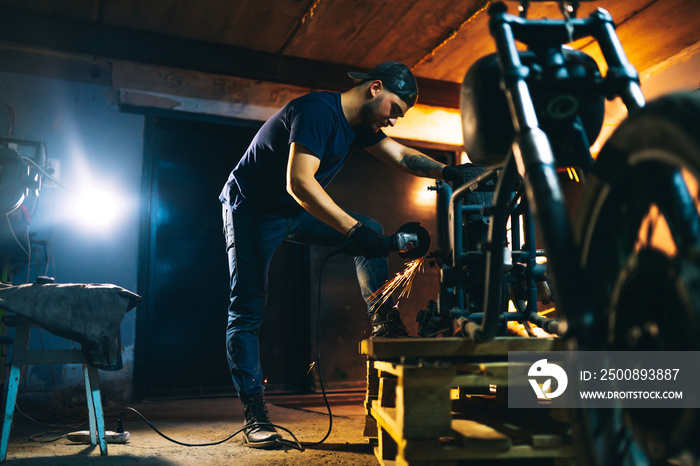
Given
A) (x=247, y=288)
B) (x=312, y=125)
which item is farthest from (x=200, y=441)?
(x=312, y=125)

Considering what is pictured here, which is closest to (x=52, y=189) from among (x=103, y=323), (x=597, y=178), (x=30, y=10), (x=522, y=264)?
(x=30, y=10)

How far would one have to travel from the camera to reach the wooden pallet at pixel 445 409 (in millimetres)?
1347

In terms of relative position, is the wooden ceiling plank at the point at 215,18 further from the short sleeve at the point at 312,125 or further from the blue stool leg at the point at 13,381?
the blue stool leg at the point at 13,381

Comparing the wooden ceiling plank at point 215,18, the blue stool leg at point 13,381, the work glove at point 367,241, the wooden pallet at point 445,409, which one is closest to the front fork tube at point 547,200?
the wooden pallet at point 445,409

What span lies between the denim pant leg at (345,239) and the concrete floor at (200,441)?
78 cm

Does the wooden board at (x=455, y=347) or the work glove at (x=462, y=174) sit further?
the work glove at (x=462, y=174)

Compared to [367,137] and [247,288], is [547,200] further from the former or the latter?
[367,137]

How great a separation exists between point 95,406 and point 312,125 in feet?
5.38

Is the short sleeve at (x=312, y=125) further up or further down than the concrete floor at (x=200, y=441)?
Answer: further up

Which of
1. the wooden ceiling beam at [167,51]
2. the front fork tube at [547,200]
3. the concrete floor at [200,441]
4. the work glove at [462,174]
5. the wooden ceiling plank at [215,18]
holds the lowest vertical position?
the concrete floor at [200,441]

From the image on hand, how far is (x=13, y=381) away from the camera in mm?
2043

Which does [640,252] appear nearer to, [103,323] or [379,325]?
[379,325]

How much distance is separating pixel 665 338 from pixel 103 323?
215cm

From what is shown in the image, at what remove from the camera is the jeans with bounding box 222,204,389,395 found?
7.96ft
